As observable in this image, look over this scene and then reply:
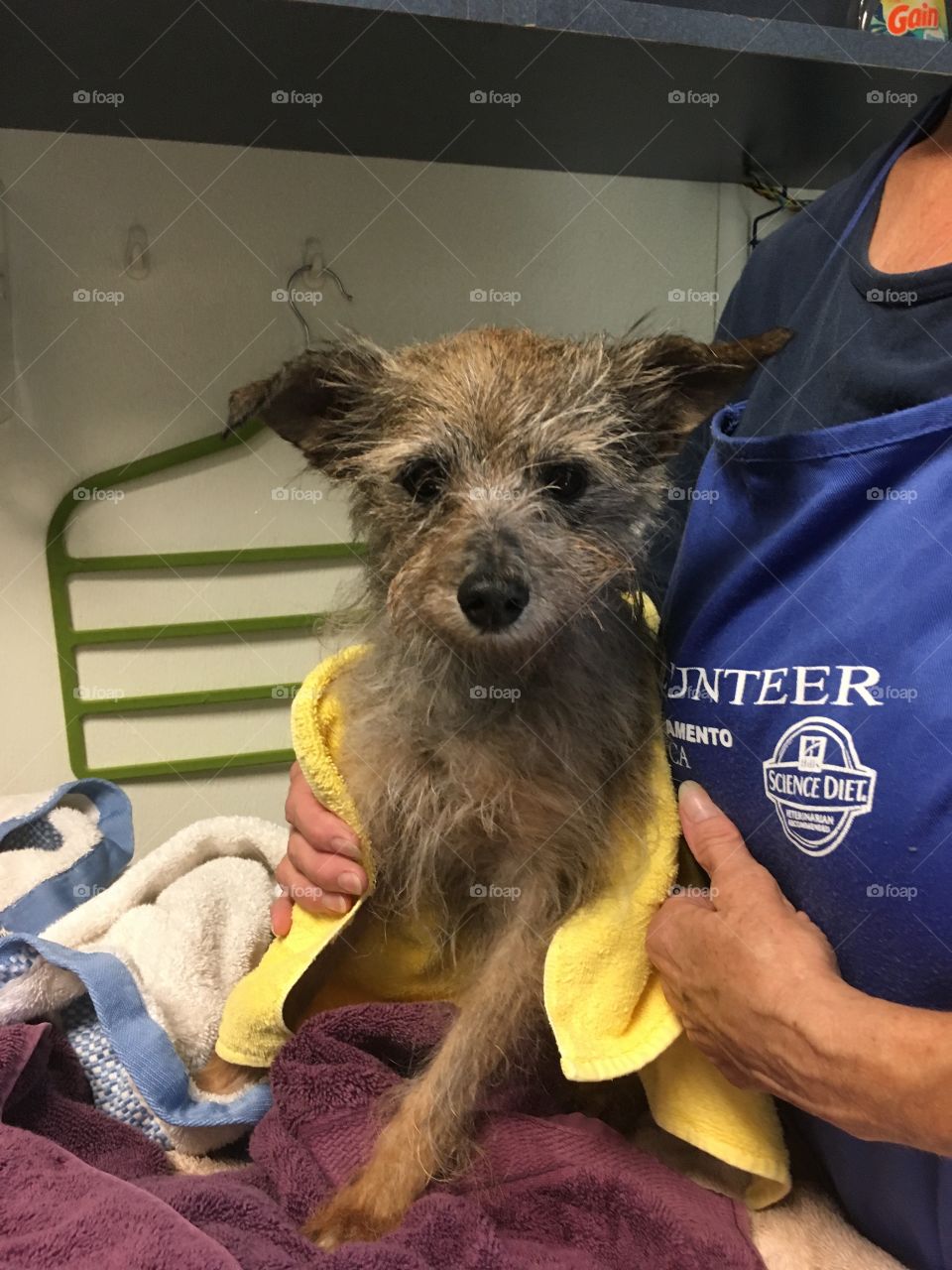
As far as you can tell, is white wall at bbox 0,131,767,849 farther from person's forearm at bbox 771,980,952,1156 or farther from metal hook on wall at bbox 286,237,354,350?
person's forearm at bbox 771,980,952,1156

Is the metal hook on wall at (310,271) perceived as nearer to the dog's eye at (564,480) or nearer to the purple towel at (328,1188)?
the dog's eye at (564,480)

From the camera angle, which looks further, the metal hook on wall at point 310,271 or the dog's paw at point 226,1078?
the metal hook on wall at point 310,271

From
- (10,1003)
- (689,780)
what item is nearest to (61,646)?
(10,1003)

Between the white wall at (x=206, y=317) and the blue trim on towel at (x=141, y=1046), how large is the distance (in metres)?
0.97

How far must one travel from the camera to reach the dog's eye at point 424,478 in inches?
53.9

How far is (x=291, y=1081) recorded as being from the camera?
4.12 feet

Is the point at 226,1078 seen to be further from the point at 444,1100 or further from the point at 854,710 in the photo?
the point at 854,710

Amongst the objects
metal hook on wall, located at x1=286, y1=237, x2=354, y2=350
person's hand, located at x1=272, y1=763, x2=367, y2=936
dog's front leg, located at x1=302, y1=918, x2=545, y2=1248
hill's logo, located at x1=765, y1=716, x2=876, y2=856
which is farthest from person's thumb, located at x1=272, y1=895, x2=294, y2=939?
metal hook on wall, located at x1=286, y1=237, x2=354, y2=350

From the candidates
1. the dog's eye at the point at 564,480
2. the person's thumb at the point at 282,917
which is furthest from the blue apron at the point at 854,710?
the person's thumb at the point at 282,917

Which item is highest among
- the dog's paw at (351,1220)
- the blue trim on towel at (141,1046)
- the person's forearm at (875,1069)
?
the person's forearm at (875,1069)

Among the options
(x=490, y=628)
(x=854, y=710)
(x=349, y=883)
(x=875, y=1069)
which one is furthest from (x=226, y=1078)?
(x=854, y=710)

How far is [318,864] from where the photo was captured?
1.38 meters

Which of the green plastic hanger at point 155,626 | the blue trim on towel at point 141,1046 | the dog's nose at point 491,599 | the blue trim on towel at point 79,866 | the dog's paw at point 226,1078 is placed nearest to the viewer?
the dog's nose at point 491,599

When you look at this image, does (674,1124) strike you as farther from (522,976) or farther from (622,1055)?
(522,976)
